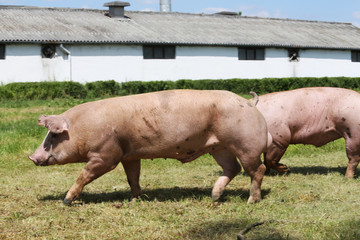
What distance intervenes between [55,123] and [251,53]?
26755 mm

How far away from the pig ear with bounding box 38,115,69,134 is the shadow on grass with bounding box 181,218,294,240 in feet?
6.63

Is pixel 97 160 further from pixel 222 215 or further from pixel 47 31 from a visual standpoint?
pixel 47 31

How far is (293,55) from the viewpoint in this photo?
1302 inches

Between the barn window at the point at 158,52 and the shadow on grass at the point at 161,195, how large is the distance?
72.7 feet

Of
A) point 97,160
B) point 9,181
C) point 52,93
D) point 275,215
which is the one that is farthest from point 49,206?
point 52,93

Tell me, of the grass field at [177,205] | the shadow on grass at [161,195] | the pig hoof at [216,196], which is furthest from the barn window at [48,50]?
the pig hoof at [216,196]

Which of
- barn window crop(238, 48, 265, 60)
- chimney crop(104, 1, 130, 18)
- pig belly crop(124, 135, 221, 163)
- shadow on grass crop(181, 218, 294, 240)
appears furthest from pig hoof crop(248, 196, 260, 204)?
chimney crop(104, 1, 130, 18)

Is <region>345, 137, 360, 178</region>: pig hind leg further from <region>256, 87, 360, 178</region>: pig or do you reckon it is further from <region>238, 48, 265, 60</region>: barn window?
<region>238, 48, 265, 60</region>: barn window

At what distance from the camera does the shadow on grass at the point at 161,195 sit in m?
6.48

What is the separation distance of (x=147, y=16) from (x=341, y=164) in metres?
25.7

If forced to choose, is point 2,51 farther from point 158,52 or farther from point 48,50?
point 158,52

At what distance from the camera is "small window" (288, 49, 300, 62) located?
3303 cm

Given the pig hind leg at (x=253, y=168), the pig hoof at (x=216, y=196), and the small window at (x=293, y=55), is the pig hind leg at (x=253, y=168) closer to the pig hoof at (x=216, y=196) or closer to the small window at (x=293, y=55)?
the pig hoof at (x=216, y=196)

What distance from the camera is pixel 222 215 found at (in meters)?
5.59
